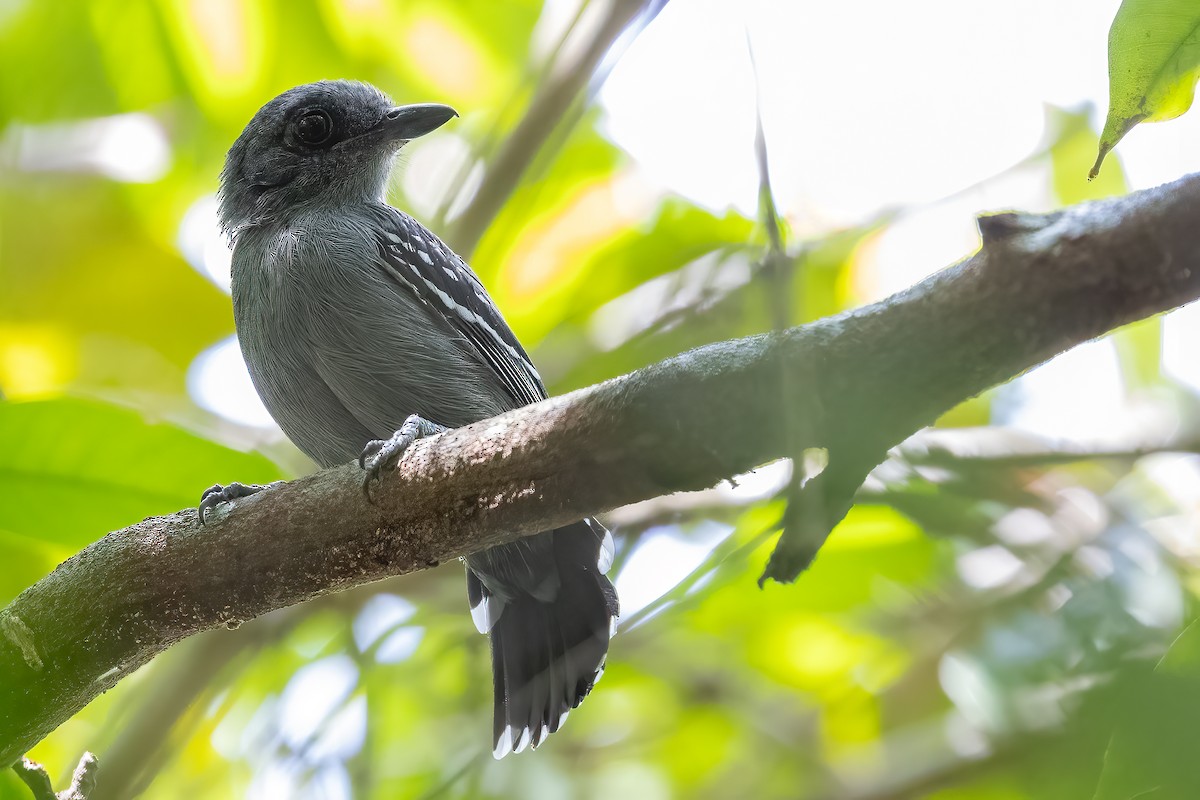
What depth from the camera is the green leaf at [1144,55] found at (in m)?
2.02

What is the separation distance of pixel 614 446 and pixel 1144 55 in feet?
4.17

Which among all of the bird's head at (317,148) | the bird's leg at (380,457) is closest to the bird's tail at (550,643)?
the bird's leg at (380,457)

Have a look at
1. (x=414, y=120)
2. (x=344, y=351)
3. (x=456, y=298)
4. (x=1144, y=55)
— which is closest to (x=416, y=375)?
(x=344, y=351)

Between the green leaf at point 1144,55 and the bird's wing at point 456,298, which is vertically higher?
the green leaf at point 1144,55

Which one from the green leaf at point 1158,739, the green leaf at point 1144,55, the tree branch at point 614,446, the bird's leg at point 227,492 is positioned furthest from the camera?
the bird's leg at point 227,492

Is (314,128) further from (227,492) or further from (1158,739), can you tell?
(1158,739)

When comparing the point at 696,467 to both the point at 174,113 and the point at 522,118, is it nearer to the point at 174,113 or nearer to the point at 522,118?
the point at 522,118

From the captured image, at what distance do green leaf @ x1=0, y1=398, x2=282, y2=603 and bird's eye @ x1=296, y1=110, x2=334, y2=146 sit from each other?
184 centimetres

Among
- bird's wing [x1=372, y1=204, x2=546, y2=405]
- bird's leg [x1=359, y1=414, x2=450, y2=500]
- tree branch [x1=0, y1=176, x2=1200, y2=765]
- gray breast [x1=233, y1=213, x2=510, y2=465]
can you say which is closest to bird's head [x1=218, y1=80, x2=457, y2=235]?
bird's wing [x1=372, y1=204, x2=546, y2=405]

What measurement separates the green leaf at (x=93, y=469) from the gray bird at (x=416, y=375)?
0.48m

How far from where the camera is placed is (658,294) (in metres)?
5.35

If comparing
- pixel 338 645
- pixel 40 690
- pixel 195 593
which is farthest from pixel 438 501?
pixel 338 645

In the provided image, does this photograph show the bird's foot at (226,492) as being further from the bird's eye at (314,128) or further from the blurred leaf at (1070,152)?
the blurred leaf at (1070,152)

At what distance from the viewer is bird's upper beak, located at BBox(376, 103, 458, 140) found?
496cm
